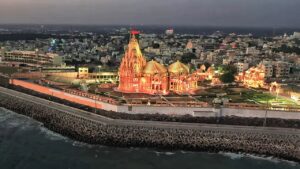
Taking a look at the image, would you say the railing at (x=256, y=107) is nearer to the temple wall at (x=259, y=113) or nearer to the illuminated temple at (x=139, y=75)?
the temple wall at (x=259, y=113)

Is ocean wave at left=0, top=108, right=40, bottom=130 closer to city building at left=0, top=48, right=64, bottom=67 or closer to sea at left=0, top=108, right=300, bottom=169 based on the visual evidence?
sea at left=0, top=108, right=300, bottom=169

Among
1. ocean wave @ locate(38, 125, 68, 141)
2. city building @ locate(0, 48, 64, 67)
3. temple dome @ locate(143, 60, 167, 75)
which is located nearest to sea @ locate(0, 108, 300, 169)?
ocean wave @ locate(38, 125, 68, 141)

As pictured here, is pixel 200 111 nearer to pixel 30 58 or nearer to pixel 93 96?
pixel 93 96

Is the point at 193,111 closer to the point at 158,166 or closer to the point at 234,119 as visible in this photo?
the point at 234,119

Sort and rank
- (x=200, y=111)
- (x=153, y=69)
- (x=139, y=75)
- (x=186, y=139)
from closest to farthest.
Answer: (x=186, y=139)
(x=200, y=111)
(x=153, y=69)
(x=139, y=75)

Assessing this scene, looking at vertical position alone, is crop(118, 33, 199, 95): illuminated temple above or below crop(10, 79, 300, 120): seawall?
above

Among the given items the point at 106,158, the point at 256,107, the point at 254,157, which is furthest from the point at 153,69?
the point at 254,157
